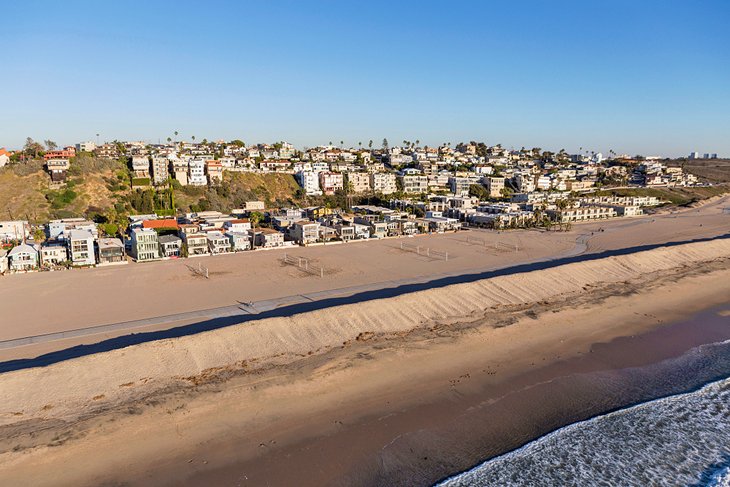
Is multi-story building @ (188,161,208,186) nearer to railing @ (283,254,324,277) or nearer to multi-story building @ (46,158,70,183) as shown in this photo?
multi-story building @ (46,158,70,183)

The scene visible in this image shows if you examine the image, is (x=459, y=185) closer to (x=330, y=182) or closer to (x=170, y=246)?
(x=330, y=182)

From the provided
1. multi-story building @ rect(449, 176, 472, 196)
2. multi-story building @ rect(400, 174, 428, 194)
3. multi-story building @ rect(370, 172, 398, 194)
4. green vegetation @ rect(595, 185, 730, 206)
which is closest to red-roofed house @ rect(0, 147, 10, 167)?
multi-story building @ rect(370, 172, 398, 194)

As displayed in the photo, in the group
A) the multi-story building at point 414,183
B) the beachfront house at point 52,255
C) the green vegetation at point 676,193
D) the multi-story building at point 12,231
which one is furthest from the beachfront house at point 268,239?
the green vegetation at point 676,193

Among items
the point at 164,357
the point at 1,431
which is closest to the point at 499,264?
the point at 164,357

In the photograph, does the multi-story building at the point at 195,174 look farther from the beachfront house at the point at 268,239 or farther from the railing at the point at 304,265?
the railing at the point at 304,265

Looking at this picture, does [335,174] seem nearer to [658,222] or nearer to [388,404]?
[658,222]

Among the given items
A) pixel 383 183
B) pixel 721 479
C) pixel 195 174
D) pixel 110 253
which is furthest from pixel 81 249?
pixel 383 183
